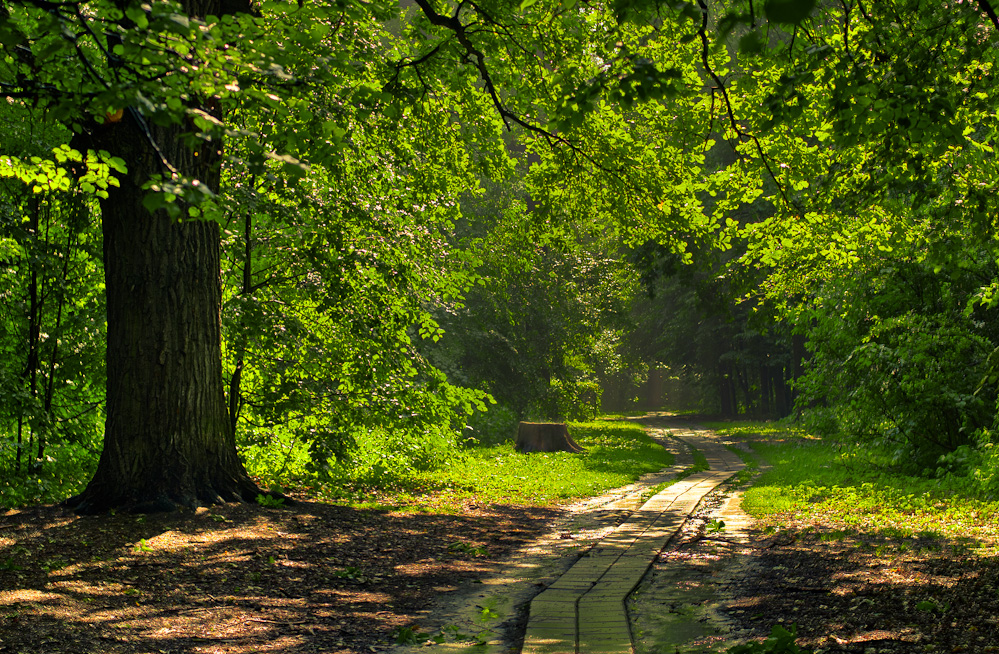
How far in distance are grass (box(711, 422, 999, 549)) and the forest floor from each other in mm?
592

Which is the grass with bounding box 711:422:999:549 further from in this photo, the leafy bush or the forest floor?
the leafy bush

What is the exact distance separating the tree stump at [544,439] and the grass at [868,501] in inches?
253

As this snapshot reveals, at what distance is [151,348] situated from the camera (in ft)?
23.8

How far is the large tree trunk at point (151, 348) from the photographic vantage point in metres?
7.18

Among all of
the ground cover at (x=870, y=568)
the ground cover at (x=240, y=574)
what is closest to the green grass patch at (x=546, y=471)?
the ground cover at (x=240, y=574)

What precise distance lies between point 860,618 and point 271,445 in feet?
29.3

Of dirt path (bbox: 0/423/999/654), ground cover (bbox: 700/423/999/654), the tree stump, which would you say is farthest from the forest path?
the tree stump

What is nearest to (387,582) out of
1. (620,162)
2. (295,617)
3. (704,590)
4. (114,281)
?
(295,617)

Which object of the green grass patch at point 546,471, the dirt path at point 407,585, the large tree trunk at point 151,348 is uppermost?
the large tree trunk at point 151,348

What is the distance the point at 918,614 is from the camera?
437 centimetres

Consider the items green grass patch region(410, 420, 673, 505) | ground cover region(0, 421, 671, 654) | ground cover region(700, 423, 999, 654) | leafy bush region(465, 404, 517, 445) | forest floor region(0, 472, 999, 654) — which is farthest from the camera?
leafy bush region(465, 404, 517, 445)

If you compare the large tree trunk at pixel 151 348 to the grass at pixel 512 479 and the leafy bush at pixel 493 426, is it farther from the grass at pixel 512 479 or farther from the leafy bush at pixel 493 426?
the leafy bush at pixel 493 426

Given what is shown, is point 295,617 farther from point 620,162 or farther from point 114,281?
point 620,162

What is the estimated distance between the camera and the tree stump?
811 inches
